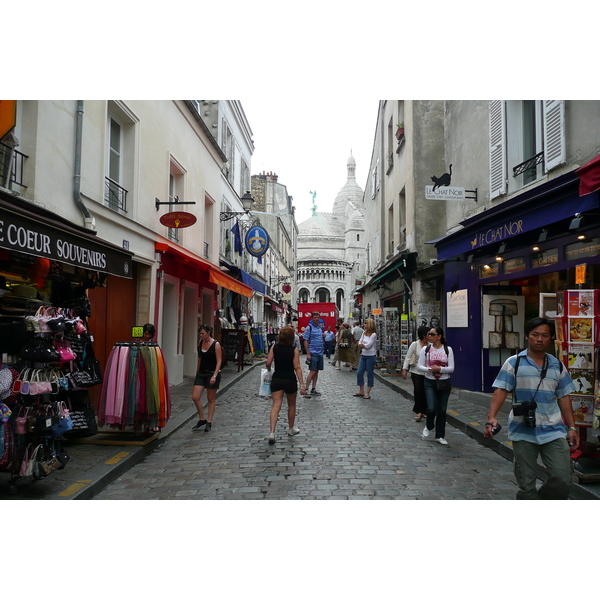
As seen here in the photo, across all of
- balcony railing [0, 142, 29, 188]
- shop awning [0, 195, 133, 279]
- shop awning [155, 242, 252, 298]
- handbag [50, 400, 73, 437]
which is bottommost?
handbag [50, 400, 73, 437]

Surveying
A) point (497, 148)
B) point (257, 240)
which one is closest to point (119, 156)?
point (497, 148)

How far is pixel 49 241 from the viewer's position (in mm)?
4375

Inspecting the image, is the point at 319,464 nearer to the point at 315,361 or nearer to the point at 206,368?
the point at 206,368

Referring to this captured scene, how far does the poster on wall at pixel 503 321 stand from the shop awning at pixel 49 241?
6.73 metres

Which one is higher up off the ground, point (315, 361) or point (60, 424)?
point (315, 361)

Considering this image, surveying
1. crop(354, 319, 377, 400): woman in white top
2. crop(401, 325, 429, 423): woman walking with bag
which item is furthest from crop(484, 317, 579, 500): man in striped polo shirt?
crop(354, 319, 377, 400): woman in white top

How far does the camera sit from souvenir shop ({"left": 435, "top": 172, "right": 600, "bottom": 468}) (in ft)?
17.5

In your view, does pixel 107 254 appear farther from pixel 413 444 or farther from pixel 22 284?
pixel 413 444

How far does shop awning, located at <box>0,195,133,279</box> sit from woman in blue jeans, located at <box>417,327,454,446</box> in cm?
410

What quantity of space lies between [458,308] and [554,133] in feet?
13.9

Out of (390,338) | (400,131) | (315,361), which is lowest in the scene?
(315,361)

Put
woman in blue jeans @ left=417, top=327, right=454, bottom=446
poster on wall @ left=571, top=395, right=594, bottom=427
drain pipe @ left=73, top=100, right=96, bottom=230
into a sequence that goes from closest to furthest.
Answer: poster on wall @ left=571, top=395, right=594, bottom=427
woman in blue jeans @ left=417, top=327, right=454, bottom=446
drain pipe @ left=73, top=100, right=96, bottom=230

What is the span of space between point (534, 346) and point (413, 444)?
3.21 meters

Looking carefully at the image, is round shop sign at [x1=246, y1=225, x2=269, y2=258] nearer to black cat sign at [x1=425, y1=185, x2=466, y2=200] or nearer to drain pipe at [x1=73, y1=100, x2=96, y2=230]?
black cat sign at [x1=425, y1=185, x2=466, y2=200]
